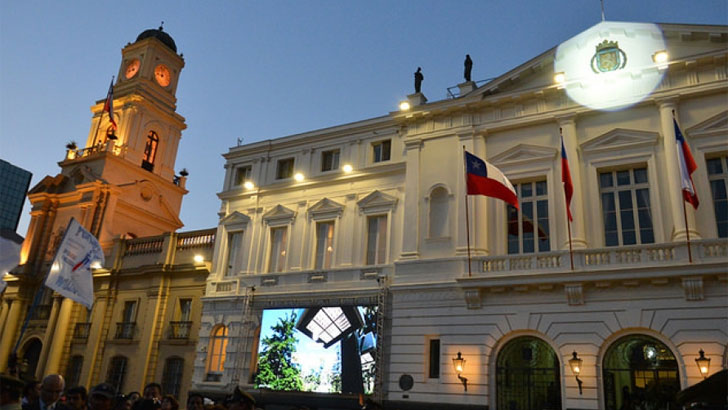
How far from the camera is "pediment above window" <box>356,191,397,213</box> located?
2288cm

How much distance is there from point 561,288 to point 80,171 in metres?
31.1

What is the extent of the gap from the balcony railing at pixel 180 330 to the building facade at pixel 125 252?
0.05m

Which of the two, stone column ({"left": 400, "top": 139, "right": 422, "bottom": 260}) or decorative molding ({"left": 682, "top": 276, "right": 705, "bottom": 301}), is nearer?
decorative molding ({"left": 682, "top": 276, "right": 705, "bottom": 301})

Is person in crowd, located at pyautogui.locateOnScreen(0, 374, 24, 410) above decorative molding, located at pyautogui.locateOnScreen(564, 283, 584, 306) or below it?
below

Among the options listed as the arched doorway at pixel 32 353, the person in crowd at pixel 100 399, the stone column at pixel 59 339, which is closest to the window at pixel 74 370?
the stone column at pixel 59 339

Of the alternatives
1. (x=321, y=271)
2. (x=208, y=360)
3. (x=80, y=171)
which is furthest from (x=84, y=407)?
(x=80, y=171)

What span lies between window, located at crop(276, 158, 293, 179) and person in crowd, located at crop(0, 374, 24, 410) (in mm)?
20621

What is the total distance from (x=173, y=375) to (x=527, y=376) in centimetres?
1688

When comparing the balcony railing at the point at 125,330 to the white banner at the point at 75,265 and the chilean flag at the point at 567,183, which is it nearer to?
the white banner at the point at 75,265

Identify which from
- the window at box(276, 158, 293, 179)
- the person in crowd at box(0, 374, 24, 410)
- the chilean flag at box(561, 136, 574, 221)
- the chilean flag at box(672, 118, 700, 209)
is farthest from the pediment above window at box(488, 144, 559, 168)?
the person in crowd at box(0, 374, 24, 410)

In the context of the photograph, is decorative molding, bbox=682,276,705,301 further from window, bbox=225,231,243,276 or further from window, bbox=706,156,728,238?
window, bbox=225,231,243,276

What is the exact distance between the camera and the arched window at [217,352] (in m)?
24.1

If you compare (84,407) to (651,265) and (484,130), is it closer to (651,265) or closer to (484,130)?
(651,265)

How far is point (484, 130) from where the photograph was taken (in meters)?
21.5
